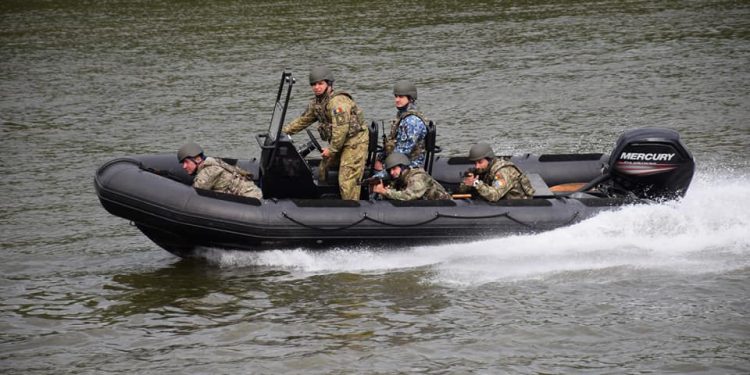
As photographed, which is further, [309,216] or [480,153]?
[480,153]

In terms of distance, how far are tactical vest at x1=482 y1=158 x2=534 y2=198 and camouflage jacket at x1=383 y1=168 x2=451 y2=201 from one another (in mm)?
356

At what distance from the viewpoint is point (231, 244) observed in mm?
8883

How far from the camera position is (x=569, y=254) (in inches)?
352

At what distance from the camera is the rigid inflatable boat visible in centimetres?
868

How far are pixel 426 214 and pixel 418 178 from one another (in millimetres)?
390

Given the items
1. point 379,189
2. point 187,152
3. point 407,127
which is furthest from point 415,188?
point 187,152

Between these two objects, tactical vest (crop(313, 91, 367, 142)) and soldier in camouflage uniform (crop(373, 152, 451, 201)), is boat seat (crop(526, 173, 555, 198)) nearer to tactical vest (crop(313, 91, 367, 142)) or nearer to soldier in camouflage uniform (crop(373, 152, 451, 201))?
soldier in camouflage uniform (crop(373, 152, 451, 201))

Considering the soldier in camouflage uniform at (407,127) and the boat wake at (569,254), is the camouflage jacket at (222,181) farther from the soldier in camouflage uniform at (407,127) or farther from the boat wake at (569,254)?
the soldier in camouflage uniform at (407,127)

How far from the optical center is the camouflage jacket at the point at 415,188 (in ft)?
29.3

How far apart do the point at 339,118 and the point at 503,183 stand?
4.72ft

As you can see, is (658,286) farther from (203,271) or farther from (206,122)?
(206,122)

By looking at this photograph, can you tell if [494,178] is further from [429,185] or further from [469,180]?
Answer: [429,185]

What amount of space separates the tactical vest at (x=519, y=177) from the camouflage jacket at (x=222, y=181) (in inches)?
73.8

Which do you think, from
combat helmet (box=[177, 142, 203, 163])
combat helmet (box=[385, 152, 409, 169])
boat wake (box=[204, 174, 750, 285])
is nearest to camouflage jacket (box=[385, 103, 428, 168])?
combat helmet (box=[385, 152, 409, 169])
